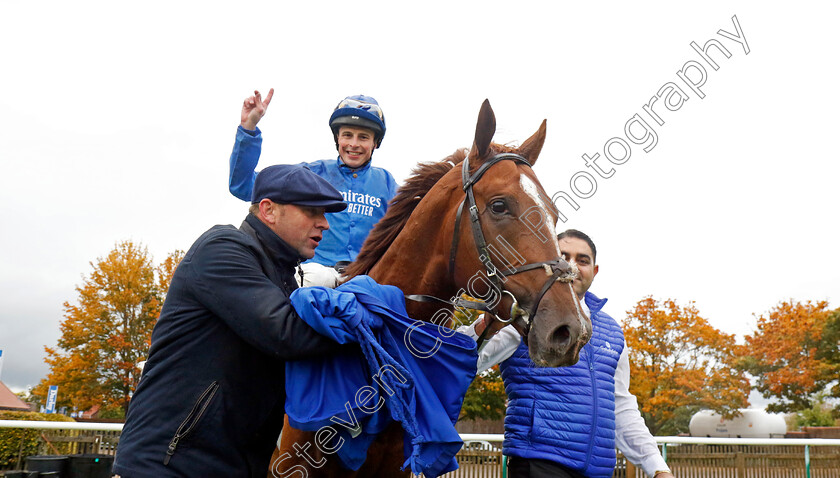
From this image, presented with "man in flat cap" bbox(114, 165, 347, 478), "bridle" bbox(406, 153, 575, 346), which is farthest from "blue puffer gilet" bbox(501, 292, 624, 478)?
"man in flat cap" bbox(114, 165, 347, 478)

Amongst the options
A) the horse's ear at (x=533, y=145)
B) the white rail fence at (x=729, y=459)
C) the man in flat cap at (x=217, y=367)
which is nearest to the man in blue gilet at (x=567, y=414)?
the horse's ear at (x=533, y=145)

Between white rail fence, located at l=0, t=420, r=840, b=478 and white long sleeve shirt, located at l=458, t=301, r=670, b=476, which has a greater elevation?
white long sleeve shirt, located at l=458, t=301, r=670, b=476

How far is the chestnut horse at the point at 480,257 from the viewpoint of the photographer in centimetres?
243

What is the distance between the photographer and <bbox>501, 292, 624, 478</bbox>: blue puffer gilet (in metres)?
3.27

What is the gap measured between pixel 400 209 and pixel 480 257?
0.70 metres

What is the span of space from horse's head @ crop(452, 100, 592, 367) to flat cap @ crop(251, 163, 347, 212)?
67cm

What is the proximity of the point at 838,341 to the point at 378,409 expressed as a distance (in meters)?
35.8

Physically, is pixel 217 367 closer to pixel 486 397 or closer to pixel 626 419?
pixel 626 419

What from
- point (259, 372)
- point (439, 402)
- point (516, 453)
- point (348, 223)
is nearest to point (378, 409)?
point (439, 402)

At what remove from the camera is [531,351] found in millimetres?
2432

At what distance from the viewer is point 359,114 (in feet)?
13.5

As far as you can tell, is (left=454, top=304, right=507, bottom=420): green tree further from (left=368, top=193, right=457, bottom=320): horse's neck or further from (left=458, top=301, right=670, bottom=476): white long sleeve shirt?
(left=368, top=193, right=457, bottom=320): horse's neck

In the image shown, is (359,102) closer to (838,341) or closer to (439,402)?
(439,402)

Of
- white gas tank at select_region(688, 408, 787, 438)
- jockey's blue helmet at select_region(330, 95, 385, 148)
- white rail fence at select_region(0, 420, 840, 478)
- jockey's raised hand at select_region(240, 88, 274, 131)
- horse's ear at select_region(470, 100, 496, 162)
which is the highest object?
jockey's blue helmet at select_region(330, 95, 385, 148)
